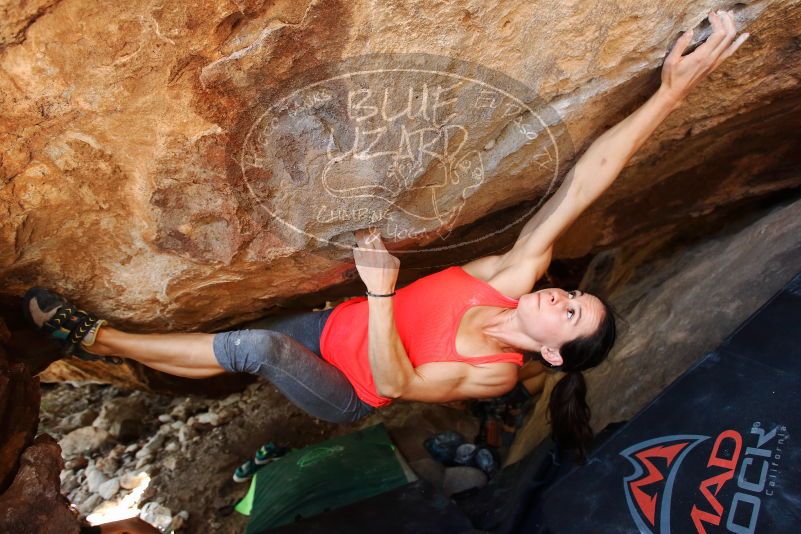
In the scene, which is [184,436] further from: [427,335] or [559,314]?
[559,314]

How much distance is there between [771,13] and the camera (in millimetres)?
1506

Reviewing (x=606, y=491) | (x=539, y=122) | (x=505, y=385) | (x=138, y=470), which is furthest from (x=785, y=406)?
(x=138, y=470)

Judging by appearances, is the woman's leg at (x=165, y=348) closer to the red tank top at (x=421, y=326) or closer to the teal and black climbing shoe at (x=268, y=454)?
the red tank top at (x=421, y=326)

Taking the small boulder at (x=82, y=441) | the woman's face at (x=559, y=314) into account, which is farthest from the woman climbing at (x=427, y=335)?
the small boulder at (x=82, y=441)

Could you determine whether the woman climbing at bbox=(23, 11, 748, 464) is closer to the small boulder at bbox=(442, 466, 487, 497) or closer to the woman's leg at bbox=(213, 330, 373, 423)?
the woman's leg at bbox=(213, 330, 373, 423)

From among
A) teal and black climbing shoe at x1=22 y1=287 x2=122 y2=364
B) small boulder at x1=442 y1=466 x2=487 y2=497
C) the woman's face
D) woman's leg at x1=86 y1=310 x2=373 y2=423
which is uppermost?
teal and black climbing shoe at x1=22 y1=287 x2=122 y2=364

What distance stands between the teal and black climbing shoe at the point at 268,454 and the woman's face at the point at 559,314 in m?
1.83

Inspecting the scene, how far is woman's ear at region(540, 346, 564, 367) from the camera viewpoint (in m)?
1.87

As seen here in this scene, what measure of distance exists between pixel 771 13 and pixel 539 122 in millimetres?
698

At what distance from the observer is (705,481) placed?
1.79 metres

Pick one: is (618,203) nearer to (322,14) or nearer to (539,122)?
(539,122)

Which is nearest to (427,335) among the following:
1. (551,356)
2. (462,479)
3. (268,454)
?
(551,356)

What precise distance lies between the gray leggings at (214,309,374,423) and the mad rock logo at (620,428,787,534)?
3.45 feet

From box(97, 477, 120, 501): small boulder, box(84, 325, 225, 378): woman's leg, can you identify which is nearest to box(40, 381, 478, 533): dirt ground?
box(97, 477, 120, 501): small boulder
